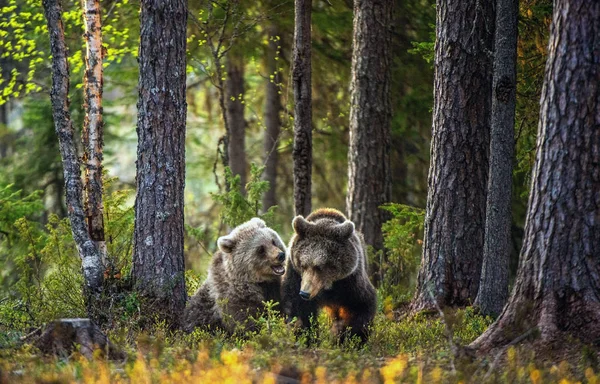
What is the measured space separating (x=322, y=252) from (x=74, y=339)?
10.5 ft

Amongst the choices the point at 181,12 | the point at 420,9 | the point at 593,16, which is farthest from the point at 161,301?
the point at 420,9

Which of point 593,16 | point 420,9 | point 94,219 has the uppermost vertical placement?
point 420,9

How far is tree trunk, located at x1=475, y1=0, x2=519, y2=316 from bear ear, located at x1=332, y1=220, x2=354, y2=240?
1.84 m

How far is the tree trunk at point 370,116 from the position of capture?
543 inches

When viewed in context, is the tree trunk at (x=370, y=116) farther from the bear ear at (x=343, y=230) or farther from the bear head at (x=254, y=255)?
the bear ear at (x=343, y=230)

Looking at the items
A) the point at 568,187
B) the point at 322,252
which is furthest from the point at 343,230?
the point at 568,187

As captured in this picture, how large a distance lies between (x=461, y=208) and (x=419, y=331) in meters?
2.07

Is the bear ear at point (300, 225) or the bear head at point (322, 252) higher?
the bear ear at point (300, 225)

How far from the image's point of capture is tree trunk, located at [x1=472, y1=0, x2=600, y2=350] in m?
6.96

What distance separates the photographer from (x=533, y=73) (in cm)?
1146

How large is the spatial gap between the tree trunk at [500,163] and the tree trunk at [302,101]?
3.46 m

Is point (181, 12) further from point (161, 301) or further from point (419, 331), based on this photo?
point (419, 331)

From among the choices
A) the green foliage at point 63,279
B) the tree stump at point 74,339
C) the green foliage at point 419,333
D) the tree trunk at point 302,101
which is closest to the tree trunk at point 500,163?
the green foliage at point 419,333

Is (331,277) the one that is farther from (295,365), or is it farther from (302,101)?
(302,101)
